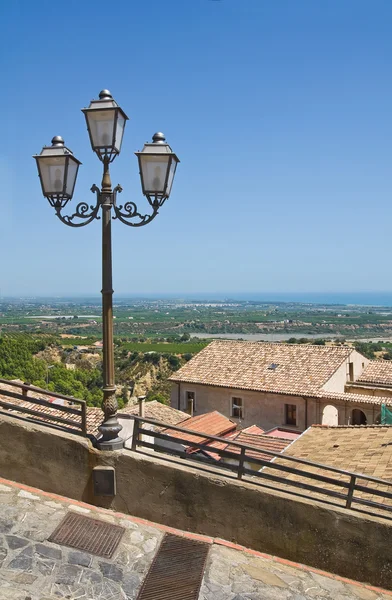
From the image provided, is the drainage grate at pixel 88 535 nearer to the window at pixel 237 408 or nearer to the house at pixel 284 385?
the house at pixel 284 385

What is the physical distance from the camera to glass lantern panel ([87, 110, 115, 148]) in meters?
5.88

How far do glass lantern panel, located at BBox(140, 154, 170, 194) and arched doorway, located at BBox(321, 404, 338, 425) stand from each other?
829 inches

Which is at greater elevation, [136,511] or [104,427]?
[104,427]

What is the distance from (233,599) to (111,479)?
2.05 m

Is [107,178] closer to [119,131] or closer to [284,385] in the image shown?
[119,131]

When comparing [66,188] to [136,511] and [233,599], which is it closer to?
[136,511]

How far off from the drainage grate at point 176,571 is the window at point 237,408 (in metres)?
A: 21.2

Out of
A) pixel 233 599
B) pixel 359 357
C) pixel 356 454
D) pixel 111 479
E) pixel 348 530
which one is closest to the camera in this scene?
pixel 233 599

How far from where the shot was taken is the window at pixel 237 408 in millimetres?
27003

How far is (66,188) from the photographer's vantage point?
6.13 metres

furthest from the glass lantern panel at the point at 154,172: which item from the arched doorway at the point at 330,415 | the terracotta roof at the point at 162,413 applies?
the arched doorway at the point at 330,415

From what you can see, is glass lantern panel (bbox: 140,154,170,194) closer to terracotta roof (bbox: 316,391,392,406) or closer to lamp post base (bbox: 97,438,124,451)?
lamp post base (bbox: 97,438,124,451)

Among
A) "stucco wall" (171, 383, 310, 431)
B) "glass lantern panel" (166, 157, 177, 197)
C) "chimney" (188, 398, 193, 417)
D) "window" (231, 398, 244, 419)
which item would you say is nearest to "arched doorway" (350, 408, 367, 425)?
"stucco wall" (171, 383, 310, 431)

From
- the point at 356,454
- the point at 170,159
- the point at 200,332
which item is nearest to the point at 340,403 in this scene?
the point at 356,454
